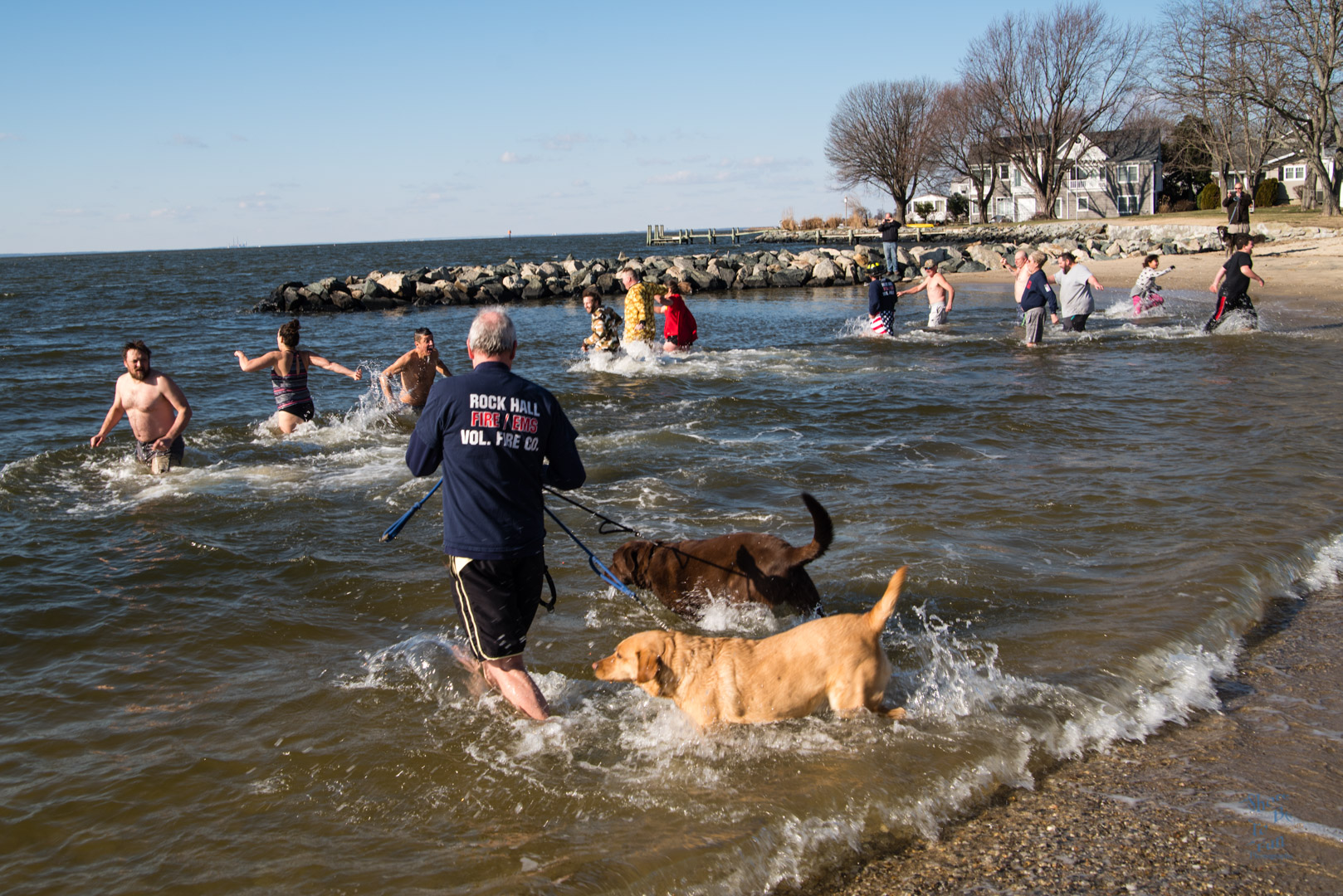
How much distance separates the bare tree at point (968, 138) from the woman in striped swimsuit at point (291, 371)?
62.0 m

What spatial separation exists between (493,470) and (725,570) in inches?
77.2

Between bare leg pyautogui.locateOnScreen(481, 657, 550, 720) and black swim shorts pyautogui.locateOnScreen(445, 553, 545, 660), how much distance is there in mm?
111

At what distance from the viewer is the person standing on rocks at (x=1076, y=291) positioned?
18.3m

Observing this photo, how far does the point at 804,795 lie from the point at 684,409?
9.93 m

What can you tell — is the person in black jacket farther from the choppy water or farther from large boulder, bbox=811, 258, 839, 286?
large boulder, bbox=811, 258, 839, 286

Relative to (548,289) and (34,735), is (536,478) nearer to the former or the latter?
(34,735)

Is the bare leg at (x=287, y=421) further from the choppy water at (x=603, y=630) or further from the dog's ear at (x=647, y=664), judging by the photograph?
the dog's ear at (x=647, y=664)

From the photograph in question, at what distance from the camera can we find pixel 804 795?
3820 mm

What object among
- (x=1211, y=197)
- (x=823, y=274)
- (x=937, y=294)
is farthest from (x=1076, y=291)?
(x=1211, y=197)

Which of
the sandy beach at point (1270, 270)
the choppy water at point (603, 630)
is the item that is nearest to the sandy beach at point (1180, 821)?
the choppy water at point (603, 630)

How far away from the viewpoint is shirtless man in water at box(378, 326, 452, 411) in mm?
12008

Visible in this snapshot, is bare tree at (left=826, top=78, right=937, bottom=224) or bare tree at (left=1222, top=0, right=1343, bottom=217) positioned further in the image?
bare tree at (left=826, top=78, right=937, bottom=224)

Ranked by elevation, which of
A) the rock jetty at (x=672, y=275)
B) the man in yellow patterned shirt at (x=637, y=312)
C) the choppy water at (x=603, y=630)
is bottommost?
the choppy water at (x=603, y=630)

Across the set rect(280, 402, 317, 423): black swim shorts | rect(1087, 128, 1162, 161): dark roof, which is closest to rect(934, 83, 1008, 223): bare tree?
rect(1087, 128, 1162, 161): dark roof
